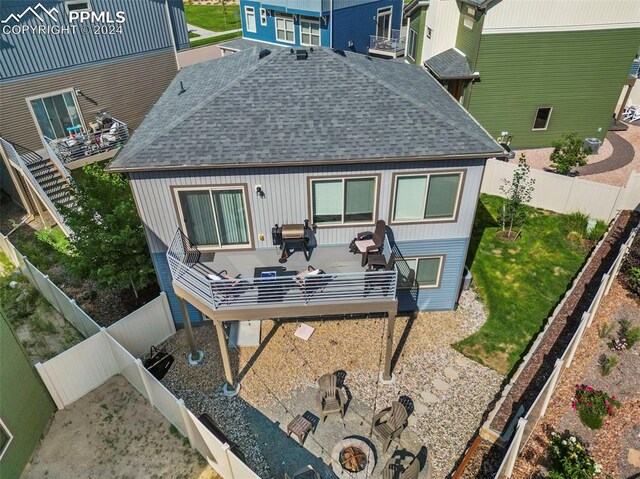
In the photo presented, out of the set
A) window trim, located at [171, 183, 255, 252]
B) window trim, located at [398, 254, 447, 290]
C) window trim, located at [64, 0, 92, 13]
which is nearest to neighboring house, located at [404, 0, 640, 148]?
window trim, located at [398, 254, 447, 290]

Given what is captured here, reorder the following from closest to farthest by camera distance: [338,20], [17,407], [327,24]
Result: [17,407], [327,24], [338,20]

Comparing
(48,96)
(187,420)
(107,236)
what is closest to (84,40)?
(48,96)

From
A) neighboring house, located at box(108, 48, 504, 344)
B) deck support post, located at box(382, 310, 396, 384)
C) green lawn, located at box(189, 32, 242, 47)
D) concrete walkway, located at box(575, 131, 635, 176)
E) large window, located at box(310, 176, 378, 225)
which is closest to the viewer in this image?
neighboring house, located at box(108, 48, 504, 344)

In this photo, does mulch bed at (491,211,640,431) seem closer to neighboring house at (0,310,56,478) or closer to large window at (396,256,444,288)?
large window at (396,256,444,288)

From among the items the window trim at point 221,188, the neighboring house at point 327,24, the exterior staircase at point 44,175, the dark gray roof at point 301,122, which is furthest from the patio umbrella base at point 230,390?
the neighboring house at point 327,24

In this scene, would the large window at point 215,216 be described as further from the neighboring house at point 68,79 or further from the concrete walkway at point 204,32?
the concrete walkway at point 204,32

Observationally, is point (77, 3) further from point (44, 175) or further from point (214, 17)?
point (214, 17)

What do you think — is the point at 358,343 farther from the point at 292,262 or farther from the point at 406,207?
the point at 406,207
